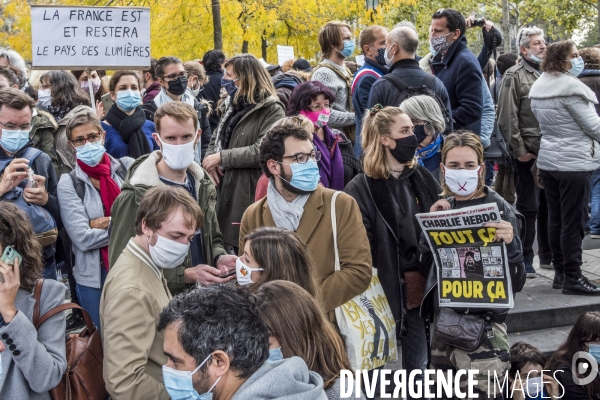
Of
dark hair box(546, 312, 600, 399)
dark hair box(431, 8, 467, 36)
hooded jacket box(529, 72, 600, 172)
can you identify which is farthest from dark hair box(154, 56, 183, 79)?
dark hair box(546, 312, 600, 399)

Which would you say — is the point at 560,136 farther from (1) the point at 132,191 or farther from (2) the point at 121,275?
(2) the point at 121,275

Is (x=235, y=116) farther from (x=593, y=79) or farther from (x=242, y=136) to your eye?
(x=593, y=79)

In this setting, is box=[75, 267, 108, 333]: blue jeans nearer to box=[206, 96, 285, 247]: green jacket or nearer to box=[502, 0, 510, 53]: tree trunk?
box=[206, 96, 285, 247]: green jacket

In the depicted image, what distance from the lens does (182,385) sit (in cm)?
290

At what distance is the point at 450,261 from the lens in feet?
15.5

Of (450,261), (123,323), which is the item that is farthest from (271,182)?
(123,323)

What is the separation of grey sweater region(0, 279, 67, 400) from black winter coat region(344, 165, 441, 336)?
6.63ft

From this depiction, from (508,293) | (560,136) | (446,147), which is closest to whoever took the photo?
(508,293)

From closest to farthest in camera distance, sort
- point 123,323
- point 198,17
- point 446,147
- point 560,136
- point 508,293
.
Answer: point 123,323, point 508,293, point 446,147, point 560,136, point 198,17

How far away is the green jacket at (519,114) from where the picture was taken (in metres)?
7.83

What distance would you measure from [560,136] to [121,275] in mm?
4754

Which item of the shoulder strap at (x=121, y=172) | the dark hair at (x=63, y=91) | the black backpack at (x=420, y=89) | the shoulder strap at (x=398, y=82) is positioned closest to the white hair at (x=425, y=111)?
the black backpack at (x=420, y=89)

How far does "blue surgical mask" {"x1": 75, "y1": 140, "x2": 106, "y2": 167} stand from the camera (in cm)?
553

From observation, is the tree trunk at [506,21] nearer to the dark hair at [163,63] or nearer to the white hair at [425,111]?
the dark hair at [163,63]
